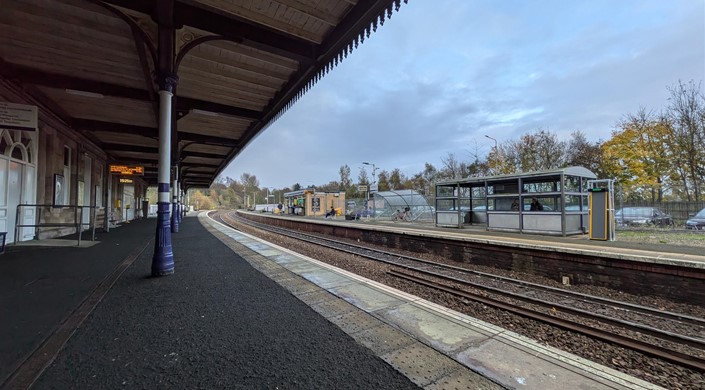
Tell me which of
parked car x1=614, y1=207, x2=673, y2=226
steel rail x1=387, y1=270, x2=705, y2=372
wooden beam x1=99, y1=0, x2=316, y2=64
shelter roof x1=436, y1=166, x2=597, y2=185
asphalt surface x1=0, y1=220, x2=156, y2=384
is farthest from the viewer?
parked car x1=614, y1=207, x2=673, y2=226

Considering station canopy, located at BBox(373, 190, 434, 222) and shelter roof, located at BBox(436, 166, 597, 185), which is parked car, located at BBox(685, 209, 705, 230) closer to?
shelter roof, located at BBox(436, 166, 597, 185)

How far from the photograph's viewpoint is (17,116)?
24.9 feet

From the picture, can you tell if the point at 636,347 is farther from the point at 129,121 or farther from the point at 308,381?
the point at 129,121

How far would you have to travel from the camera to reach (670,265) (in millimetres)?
6148

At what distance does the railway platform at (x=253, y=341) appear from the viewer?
2.43m

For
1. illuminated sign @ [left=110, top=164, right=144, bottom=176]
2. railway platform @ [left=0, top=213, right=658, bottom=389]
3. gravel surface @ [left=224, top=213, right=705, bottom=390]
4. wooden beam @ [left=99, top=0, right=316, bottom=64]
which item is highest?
wooden beam @ [left=99, top=0, right=316, bottom=64]

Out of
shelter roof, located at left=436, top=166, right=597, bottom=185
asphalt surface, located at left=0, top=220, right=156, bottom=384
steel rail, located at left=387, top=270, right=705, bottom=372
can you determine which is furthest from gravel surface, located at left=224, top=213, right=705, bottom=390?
shelter roof, located at left=436, top=166, right=597, bottom=185

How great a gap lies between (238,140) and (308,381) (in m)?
15.4

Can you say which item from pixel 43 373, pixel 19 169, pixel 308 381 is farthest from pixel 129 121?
pixel 308 381

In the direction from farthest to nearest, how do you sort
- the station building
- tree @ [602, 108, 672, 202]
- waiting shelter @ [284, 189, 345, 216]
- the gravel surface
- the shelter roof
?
waiting shelter @ [284, 189, 345, 216]
tree @ [602, 108, 672, 202]
the shelter roof
the station building
the gravel surface

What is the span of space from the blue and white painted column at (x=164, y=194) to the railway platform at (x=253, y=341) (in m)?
0.52

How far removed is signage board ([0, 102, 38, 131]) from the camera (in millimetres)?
7457

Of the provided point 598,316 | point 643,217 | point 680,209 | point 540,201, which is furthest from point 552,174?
point 680,209

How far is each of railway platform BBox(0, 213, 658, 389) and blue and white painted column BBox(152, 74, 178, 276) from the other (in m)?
0.52
